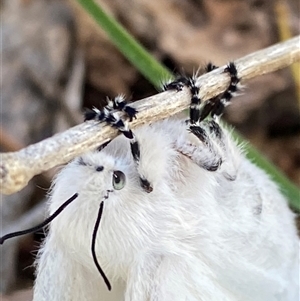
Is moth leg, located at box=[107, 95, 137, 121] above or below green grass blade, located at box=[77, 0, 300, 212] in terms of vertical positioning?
below

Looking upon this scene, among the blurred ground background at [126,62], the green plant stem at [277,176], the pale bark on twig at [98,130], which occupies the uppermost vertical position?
the blurred ground background at [126,62]

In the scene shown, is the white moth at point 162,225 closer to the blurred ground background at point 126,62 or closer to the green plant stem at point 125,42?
the green plant stem at point 125,42

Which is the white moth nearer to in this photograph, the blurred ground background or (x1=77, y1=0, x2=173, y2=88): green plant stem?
(x1=77, y1=0, x2=173, y2=88): green plant stem

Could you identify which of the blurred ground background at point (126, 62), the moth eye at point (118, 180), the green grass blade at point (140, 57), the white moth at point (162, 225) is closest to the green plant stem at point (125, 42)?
the green grass blade at point (140, 57)

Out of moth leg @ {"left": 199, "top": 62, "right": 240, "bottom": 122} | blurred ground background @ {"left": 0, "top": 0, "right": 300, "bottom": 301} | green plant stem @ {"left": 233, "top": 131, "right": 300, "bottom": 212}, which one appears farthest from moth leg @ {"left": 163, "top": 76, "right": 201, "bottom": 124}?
blurred ground background @ {"left": 0, "top": 0, "right": 300, "bottom": 301}

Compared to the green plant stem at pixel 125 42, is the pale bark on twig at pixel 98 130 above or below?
below

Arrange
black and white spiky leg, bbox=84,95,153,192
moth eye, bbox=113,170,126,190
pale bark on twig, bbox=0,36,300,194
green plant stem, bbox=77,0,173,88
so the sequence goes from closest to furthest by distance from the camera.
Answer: pale bark on twig, bbox=0,36,300,194 < black and white spiky leg, bbox=84,95,153,192 < moth eye, bbox=113,170,126,190 < green plant stem, bbox=77,0,173,88

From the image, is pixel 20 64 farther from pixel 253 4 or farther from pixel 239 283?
pixel 239 283

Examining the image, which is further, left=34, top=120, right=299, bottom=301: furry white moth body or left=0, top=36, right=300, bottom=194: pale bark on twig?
left=34, top=120, right=299, bottom=301: furry white moth body
